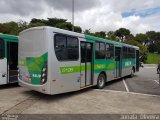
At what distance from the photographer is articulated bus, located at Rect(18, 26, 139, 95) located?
818cm

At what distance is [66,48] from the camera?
8.91 meters

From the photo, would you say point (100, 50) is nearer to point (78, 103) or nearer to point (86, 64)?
point (86, 64)

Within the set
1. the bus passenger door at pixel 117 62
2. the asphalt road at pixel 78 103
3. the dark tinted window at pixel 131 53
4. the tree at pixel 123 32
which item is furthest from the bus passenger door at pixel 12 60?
the tree at pixel 123 32

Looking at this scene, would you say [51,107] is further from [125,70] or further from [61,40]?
[125,70]

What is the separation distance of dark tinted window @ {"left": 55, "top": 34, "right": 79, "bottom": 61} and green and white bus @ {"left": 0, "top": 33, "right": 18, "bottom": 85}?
11.7 feet

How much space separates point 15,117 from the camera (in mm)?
6398

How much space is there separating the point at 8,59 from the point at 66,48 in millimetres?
3659

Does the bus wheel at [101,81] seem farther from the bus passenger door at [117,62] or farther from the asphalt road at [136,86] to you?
the bus passenger door at [117,62]

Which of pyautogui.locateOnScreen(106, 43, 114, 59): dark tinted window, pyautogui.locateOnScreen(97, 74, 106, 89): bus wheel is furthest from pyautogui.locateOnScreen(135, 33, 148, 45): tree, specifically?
pyautogui.locateOnScreen(97, 74, 106, 89): bus wheel

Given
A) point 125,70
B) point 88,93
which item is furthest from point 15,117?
point 125,70

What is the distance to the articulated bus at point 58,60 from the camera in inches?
322

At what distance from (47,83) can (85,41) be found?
310cm

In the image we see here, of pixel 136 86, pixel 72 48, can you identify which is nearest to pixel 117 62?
pixel 136 86

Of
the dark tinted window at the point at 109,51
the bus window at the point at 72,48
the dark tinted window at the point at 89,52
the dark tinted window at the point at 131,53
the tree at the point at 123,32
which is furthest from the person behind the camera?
the tree at the point at 123,32
